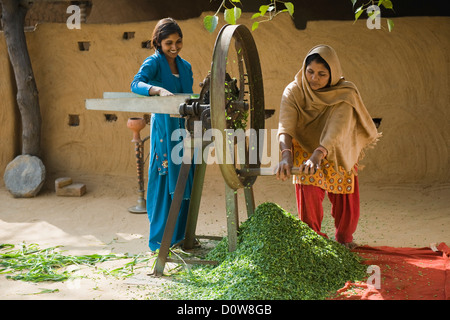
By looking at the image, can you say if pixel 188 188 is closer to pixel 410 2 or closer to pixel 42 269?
pixel 42 269

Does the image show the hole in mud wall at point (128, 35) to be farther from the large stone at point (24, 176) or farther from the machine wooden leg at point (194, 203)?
the machine wooden leg at point (194, 203)

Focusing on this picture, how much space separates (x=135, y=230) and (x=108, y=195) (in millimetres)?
1353

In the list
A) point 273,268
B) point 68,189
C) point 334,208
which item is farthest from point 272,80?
point 273,268

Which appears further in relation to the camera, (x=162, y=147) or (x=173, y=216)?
(x=162, y=147)

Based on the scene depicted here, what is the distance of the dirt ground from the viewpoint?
331cm

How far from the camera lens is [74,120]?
6.35 meters

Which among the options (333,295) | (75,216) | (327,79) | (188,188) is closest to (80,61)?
(75,216)

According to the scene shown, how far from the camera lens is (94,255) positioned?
3850 mm

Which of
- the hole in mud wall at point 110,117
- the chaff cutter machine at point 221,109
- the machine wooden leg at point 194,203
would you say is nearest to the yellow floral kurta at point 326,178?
the chaff cutter machine at point 221,109

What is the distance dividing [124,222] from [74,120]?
2.03m

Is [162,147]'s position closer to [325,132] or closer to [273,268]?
[325,132]

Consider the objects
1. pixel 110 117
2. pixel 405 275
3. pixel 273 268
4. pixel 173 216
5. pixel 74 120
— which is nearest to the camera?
pixel 273 268

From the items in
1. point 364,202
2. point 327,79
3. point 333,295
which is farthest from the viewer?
point 364,202

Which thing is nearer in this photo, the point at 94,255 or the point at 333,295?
the point at 333,295
